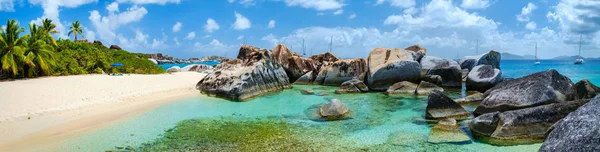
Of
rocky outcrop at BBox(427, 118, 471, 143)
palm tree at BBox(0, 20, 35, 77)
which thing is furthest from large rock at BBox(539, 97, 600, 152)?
palm tree at BBox(0, 20, 35, 77)

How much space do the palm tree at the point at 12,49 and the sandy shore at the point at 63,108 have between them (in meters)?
6.93

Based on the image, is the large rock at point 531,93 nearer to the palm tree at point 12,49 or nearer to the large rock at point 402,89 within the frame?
the large rock at point 402,89

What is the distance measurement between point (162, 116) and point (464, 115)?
1222 cm

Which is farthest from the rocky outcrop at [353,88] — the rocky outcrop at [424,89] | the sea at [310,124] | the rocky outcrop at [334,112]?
the rocky outcrop at [334,112]

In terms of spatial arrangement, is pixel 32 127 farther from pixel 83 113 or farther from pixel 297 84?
pixel 297 84

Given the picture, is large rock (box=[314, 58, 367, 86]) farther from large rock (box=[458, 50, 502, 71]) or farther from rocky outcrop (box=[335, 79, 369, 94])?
large rock (box=[458, 50, 502, 71])

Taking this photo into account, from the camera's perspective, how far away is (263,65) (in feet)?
81.4

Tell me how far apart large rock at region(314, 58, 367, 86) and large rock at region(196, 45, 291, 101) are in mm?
3833

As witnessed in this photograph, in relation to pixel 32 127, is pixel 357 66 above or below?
above

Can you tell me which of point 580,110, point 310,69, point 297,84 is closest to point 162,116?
point 580,110

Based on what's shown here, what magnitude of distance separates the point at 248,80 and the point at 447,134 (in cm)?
1334

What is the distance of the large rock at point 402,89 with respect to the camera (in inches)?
862

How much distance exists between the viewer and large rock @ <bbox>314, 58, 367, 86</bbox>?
2895cm

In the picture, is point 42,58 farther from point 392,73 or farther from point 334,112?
point 392,73
